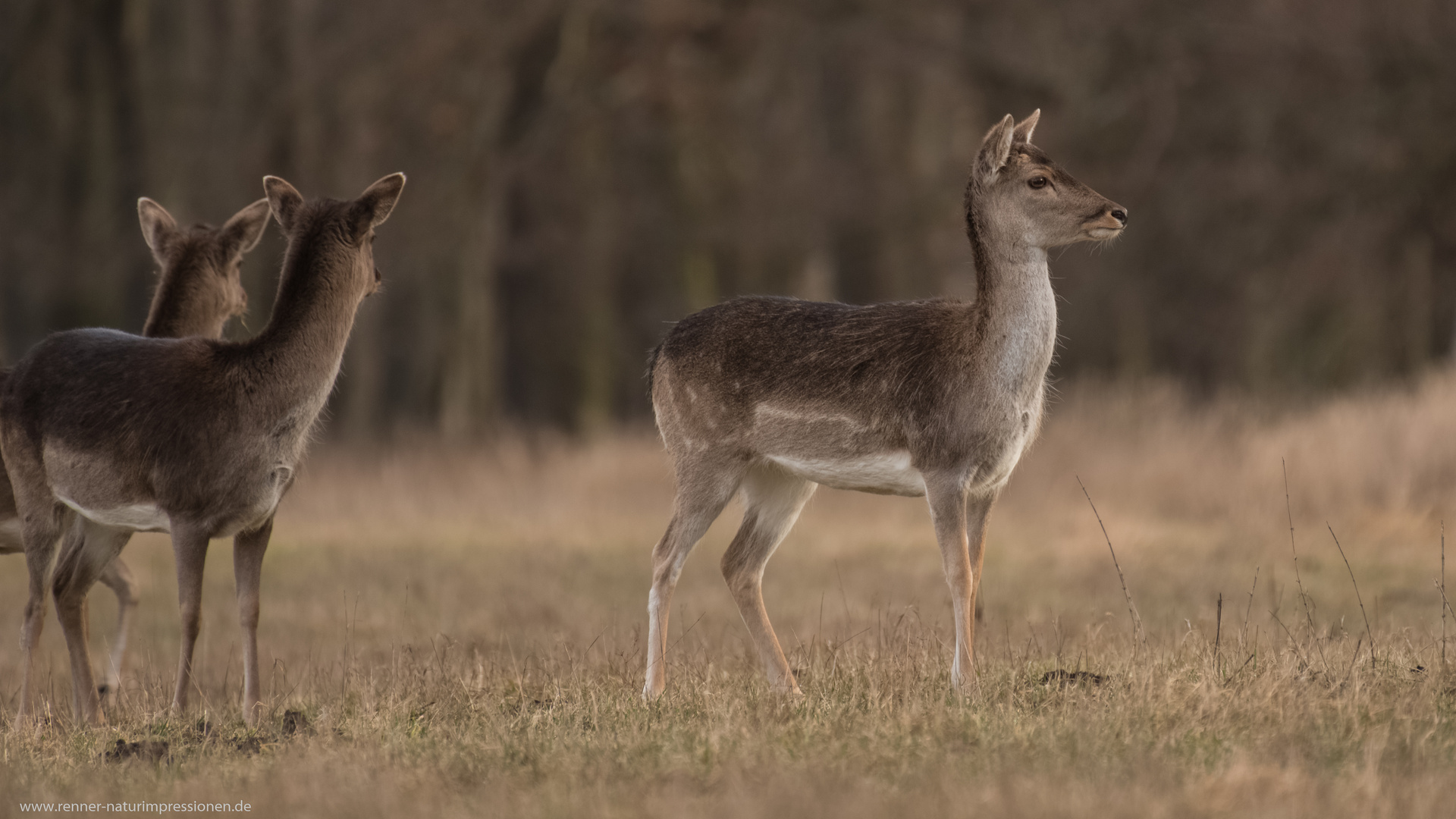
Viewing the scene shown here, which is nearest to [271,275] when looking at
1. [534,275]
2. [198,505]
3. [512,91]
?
[512,91]

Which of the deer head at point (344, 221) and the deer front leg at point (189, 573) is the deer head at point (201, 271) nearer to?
the deer head at point (344, 221)

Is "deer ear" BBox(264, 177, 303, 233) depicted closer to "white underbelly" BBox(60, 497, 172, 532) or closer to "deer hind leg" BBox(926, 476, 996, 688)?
"white underbelly" BBox(60, 497, 172, 532)

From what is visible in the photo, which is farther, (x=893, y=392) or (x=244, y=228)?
(x=244, y=228)

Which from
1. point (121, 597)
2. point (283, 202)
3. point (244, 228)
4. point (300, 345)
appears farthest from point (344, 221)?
point (121, 597)

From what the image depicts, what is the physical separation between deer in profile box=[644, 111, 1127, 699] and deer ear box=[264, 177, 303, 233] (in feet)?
5.73

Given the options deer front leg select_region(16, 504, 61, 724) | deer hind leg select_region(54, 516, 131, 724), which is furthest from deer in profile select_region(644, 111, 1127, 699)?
deer front leg select_region(16, 504, 61, 724)

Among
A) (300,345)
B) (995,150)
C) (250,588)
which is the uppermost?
(995,150)

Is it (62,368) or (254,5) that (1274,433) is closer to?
(62,368)

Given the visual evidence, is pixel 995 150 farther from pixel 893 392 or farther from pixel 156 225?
pixel 156 225

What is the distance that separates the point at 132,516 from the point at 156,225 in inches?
77.7

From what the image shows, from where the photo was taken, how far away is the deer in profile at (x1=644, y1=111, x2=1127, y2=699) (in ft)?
21.3

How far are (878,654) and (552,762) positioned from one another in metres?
2.26

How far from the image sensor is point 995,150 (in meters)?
6.68

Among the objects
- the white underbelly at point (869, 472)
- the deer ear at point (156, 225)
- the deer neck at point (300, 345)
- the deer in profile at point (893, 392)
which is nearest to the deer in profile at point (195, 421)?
the deer neck at point (300, 345)
